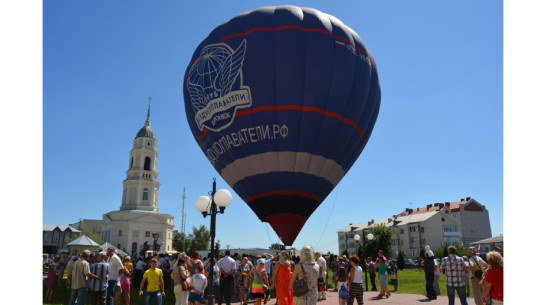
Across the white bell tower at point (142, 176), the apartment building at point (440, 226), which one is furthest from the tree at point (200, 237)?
the apartment building at point (440, 226)

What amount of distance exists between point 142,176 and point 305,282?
245ft

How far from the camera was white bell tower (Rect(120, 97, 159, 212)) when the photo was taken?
77.4 m

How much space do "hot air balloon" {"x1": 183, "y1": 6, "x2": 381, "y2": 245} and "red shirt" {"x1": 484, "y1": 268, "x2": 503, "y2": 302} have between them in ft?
23.1

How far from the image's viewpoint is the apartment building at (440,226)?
71.5m

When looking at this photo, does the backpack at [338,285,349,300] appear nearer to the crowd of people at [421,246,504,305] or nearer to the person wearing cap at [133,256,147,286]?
the crowd of people at [421,246,504,305]

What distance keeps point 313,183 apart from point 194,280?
5.36 m

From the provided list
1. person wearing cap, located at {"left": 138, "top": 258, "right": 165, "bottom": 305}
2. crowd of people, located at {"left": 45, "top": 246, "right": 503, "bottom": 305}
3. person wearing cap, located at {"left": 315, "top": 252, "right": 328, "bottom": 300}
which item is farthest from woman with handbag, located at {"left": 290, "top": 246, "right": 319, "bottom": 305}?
person wearing cap, located at {"left": 315, "top": 252, "right": 328, "bottom": 300}

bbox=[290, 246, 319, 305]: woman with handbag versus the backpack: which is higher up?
bbox=[290, 246, 319, 305]: woman with handbag

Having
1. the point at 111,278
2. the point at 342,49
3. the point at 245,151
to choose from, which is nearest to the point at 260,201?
the point at 245,151

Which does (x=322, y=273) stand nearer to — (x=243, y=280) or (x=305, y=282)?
(x=243, y=280)

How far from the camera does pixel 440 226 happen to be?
71.9 meters

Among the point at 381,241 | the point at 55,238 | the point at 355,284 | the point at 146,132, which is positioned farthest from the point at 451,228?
the point at 55,238

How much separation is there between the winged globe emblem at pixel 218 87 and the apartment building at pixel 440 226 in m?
61.6

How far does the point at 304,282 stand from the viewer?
7199mm
